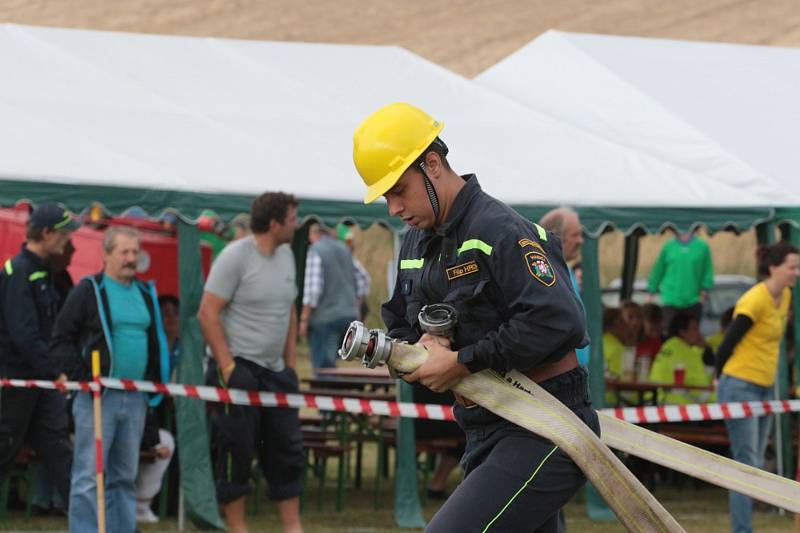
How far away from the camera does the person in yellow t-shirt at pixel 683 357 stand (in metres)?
11.8

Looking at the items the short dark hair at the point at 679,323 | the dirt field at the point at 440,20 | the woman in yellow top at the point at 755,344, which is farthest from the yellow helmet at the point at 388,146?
the dirt field at the point at 440,20

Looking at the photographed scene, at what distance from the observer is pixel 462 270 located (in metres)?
4.36

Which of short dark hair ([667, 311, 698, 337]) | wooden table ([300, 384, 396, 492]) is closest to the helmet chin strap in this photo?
wooden table ([300, 384, 396, 492])

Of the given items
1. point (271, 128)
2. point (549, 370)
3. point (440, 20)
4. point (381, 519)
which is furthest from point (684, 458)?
point (440, 20)

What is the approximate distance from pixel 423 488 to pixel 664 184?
2808mm

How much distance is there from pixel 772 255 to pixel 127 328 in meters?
3.71

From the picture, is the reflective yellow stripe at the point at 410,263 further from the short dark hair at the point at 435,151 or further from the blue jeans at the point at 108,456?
the blue jeans at the point at 108,456

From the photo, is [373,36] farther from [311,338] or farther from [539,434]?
[539,434]

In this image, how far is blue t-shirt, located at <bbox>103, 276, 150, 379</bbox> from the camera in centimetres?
793

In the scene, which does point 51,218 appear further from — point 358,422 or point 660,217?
point 660,217

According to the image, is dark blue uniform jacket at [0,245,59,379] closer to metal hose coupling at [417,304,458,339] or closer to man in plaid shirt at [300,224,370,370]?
metal hose coupling at [417,304,458,339]

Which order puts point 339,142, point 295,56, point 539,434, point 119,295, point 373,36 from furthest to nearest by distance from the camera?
point 373,36
point 295,56
point 339,142
point 119,295
point 539,434

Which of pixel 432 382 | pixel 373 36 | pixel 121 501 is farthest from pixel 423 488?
pixel 373 36

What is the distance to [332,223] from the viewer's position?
31.3 ft
